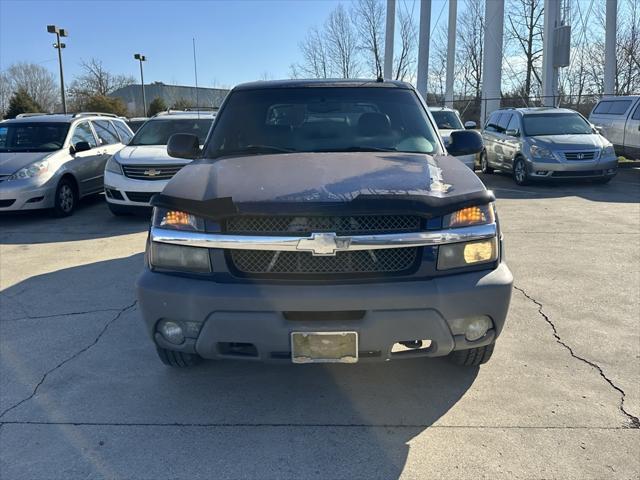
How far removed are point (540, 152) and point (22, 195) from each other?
33.1 feet

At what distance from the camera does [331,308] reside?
8.75ft

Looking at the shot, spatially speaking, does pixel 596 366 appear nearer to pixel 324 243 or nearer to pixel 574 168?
pixel 324 243

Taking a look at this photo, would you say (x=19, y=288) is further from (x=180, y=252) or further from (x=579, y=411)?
(x=579, y=411)

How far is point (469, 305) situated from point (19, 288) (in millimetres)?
4784

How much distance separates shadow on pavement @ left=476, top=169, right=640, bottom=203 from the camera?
10.8 m

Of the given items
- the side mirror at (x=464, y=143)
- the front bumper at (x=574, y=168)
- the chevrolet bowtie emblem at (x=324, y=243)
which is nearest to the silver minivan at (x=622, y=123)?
the front bumper at (x=574, y=168)

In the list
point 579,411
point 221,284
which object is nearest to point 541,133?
point 579,411

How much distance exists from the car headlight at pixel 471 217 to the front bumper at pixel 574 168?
9.68 m

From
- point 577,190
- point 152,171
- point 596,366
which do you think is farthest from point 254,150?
point 577,190

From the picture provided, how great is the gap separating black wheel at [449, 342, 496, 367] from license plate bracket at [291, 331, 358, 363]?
958 millimetres

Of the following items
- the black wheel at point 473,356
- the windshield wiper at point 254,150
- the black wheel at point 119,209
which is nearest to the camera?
the black wheel at point 473,356

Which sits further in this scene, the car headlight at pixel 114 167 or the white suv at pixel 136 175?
the car headlight at pixel 114 167

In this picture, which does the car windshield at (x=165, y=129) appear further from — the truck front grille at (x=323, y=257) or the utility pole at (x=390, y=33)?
the utility pole at (x=390, y=33)

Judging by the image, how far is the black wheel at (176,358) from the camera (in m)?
3.41
